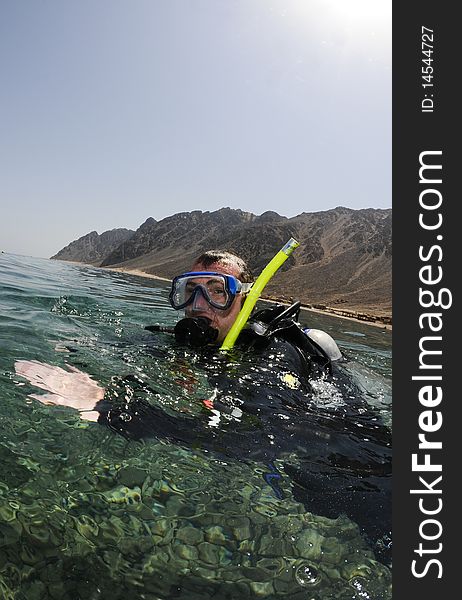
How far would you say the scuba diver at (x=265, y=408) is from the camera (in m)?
1.90

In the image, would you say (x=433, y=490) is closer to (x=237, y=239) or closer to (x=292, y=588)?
(x=292, y=588)

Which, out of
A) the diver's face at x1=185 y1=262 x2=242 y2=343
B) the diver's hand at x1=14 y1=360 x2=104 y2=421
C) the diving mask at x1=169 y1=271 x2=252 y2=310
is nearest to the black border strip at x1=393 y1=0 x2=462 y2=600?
the diver's hand at x1=14 y1=360 x2=104 y2=421

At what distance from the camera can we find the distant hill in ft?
163

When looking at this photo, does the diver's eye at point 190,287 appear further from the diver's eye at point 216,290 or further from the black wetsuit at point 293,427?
the black wetsuit at point 293,427

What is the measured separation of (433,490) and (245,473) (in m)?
0.84

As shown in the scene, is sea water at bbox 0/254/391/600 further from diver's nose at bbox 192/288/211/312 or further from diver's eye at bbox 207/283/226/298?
diver's eye at bbox 207/283/226/298

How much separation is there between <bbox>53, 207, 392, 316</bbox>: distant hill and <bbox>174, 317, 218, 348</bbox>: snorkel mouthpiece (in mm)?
27383

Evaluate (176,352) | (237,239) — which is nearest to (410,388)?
(176,352)

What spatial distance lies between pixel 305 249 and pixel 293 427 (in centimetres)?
7586

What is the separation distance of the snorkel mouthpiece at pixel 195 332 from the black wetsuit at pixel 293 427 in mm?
321

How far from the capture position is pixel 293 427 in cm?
236

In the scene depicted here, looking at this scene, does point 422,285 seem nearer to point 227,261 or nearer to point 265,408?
point 265,408

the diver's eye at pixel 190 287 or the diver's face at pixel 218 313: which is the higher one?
the diver's eye at pixel 190 287

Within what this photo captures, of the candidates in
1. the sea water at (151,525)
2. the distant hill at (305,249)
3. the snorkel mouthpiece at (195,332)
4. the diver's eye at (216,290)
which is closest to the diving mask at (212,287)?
the diver's eye at (216,290)
